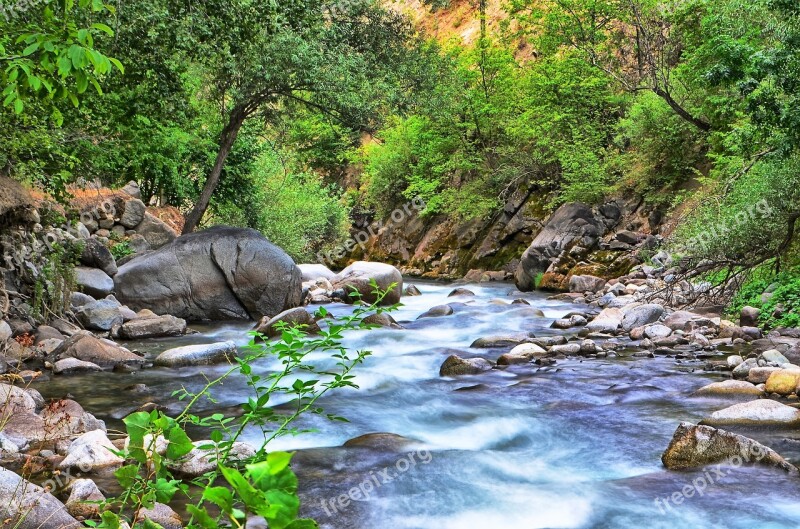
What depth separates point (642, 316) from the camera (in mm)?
12656

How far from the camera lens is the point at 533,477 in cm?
577

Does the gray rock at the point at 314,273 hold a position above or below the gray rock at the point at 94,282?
below

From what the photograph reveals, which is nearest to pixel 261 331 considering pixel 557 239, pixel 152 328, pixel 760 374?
pixel 152 328

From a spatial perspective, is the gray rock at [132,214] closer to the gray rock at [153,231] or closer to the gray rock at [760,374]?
the gray rock at [153,231]

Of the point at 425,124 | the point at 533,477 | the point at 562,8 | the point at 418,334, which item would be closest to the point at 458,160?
the point at 425,124

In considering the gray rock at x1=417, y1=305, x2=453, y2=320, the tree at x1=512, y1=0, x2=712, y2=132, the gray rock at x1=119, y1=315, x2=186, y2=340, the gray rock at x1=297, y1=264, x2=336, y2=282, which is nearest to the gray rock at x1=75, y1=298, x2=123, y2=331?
the gray rock at x1=119, y1=315, x2=186, y2=340

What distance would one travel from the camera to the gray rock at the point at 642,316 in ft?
41.3

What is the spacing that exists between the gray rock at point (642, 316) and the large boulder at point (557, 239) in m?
8.30

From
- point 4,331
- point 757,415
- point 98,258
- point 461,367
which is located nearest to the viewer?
point 757,415

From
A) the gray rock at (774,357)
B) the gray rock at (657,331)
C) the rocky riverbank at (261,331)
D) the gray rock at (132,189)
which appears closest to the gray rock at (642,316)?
the rocky riverbank at (261,331)

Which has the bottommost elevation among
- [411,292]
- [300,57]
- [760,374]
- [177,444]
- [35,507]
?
[411,292]

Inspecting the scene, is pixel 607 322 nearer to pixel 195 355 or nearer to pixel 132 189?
pixel 195 355

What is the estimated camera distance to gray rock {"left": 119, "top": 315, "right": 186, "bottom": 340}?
12.3 meters

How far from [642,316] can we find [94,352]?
9513 millimetres
